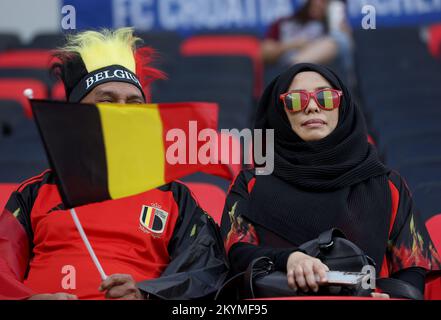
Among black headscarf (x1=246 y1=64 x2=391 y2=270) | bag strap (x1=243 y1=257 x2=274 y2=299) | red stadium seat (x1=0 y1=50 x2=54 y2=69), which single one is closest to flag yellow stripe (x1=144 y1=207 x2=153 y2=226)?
black headscarf (x1=246 y1=64 x2=391 y2=270)

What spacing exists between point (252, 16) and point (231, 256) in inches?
190

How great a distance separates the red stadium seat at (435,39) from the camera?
7113 mm

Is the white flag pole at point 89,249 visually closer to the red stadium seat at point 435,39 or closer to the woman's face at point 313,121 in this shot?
the woman's face at point 313,121

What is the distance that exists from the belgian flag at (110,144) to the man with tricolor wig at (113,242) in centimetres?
6

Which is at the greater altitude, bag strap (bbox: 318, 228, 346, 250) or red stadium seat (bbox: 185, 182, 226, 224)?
red stadium seat (bbox: 185, 182, 226, 224)

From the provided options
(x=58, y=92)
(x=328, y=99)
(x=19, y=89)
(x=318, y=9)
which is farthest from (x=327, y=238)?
(x=318, y=9)

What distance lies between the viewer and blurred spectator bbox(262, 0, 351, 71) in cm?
680

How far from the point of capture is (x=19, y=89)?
19.4ft

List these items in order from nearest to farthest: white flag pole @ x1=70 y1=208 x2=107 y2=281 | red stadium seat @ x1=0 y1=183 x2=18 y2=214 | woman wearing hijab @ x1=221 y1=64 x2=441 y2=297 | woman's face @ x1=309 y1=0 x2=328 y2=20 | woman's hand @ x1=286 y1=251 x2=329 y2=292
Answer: woman's hand @ x1=286 y1=251 x2=329 y2=292
white flag pole @ x1=70 y1=208 x2=107 y2=281
woman wearing hijab @ x1=221 y1=64 x2=441 y2=297
red stadium seat @ x1=0 y1=183 x2=18 y2=214
woman's face @ x1=309 y1=0 x2=328 y2=20

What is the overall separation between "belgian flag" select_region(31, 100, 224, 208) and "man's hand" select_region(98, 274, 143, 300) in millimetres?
245

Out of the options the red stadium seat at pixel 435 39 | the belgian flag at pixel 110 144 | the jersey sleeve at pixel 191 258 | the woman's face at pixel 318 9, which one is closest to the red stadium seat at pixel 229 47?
the woman's face at pixel 318 9

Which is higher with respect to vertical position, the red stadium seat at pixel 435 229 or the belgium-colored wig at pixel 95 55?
the belgium-colored wig at pixel 95 55

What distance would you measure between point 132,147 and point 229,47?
405 cm

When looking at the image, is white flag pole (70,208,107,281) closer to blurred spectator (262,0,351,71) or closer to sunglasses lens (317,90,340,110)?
sunglasses lens (317,90,340,110)
